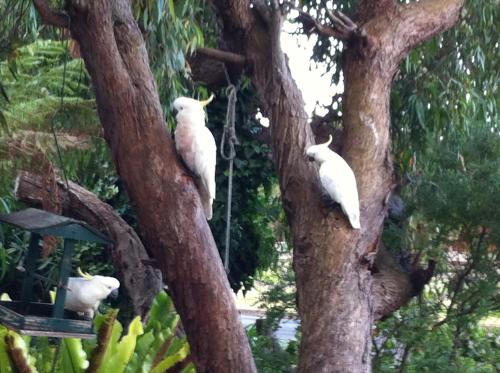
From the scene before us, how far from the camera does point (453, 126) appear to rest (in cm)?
466

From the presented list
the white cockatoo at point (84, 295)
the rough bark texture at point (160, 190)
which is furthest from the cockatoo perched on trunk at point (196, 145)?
the white cockatoo at point (84, 295)

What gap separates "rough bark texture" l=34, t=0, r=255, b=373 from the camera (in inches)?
119

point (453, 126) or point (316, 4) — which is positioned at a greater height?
point (316, 4)

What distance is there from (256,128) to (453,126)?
209 centimetres

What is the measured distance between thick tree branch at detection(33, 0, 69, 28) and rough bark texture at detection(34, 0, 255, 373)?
10 cm

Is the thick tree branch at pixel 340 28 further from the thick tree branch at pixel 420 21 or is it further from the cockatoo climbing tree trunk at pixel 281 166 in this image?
the thick tree branch at pixel 420 21

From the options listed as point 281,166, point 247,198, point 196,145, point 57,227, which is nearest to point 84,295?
point 57,227

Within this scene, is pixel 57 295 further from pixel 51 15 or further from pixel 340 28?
pixel 340 28

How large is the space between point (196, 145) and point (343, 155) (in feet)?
3.25

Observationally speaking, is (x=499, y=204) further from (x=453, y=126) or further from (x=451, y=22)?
(x=451, y=22)

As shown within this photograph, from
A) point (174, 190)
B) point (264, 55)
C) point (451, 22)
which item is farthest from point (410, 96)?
point (174, 190)

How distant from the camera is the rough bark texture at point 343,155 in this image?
3430 mm

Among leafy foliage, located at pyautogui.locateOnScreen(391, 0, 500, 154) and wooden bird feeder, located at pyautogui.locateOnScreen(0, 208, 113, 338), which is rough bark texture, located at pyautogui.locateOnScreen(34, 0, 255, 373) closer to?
wooden bird feeder, located at pyautogui.locateOnScreen(0, 208, 113, 338)

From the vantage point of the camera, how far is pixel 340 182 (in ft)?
11.1
